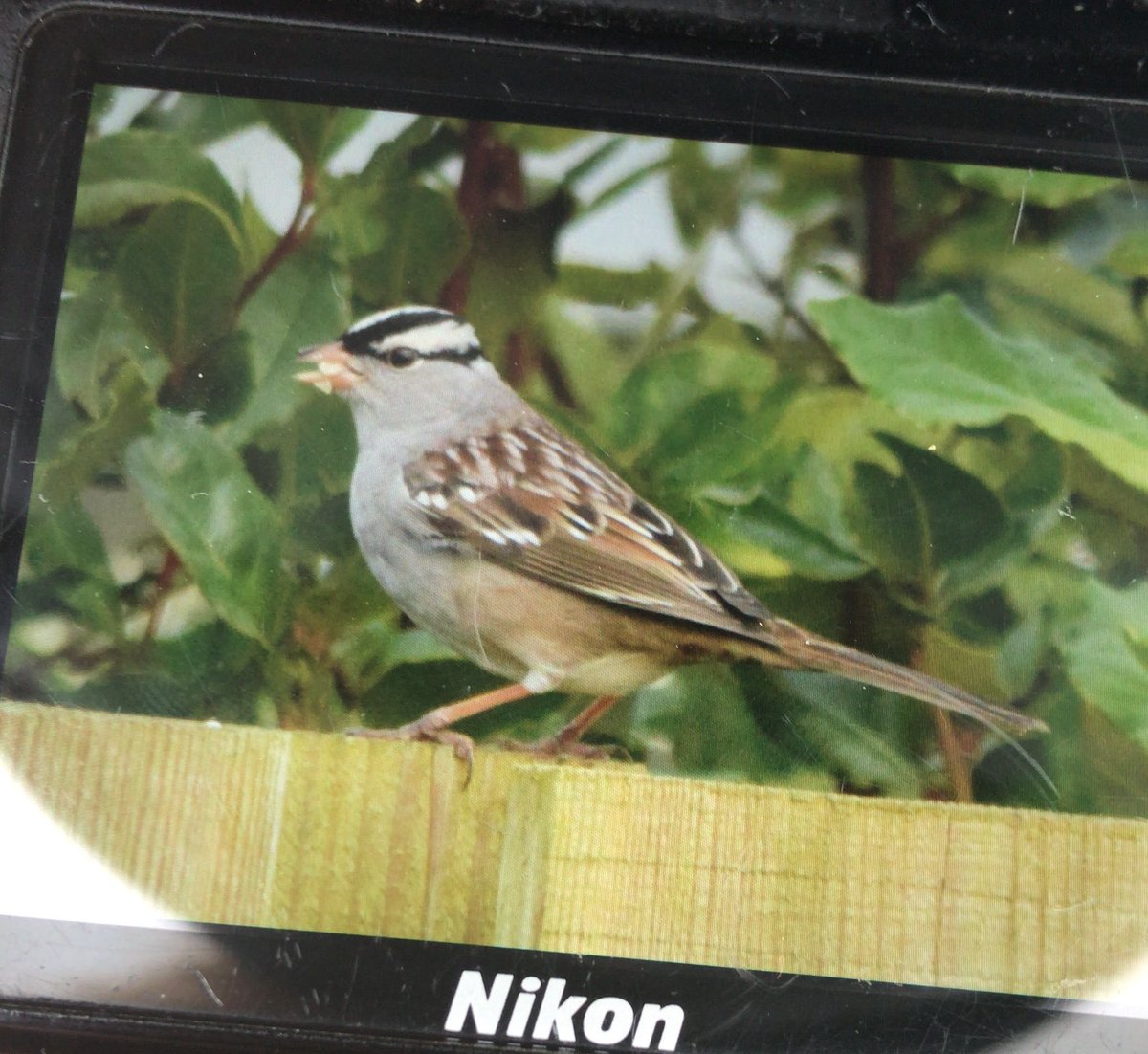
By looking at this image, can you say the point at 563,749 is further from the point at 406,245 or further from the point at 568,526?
the point at 406,245

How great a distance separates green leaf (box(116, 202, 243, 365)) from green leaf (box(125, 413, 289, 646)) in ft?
0.24

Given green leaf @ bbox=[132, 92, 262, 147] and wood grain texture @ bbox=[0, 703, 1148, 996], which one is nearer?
wood grain texture @ bbox=[0, 703, 1148, 996]

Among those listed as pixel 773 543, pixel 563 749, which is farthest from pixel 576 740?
pixel 773 543

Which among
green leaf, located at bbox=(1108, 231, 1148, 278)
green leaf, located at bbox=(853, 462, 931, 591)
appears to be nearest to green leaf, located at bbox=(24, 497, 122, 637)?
green leaf, located at bbox=(853, 462, 931, 591)

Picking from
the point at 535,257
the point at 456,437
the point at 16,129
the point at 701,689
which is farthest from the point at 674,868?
the point at 16,129

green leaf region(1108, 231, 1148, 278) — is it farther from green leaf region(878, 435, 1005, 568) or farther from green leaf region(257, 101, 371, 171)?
green leaf region(257, 101, 371, 171)

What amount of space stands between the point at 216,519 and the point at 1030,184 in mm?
728

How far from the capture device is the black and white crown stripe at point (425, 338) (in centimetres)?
86

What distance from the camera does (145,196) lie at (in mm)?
882

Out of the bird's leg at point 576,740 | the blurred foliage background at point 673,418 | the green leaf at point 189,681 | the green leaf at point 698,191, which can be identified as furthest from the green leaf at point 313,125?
the bird's leg at point 576,740

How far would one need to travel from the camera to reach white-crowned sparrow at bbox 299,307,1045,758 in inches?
31.8

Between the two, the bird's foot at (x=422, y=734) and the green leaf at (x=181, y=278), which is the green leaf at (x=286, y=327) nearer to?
the green leaf at (x=181, y=278)

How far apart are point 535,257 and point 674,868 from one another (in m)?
0.49

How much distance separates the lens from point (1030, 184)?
89 centimetres
